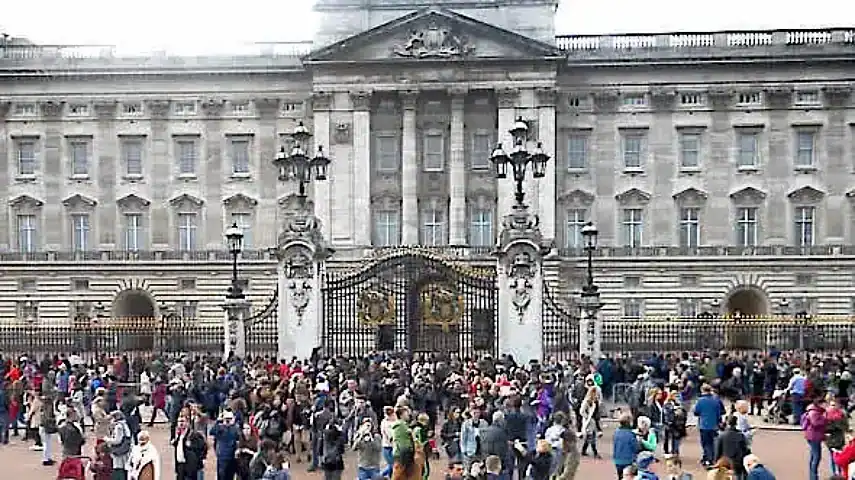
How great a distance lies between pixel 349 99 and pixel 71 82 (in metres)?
13.3

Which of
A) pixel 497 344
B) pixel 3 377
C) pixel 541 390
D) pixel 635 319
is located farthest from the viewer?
pixel 635 319

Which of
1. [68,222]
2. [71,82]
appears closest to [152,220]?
[68,222]

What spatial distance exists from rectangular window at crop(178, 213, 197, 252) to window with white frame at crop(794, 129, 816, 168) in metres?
27.6

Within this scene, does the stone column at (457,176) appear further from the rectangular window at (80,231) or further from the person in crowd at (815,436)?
the person in crowd at (815,436)

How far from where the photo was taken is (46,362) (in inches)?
1225

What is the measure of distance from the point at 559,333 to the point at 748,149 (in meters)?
22.8

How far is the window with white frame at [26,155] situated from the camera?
56594 millimetres

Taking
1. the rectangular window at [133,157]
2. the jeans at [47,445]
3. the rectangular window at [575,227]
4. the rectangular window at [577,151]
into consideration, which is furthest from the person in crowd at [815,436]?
the rectangular window at [133,157]

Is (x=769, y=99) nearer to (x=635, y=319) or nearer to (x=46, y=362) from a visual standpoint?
(x=635, y=319)

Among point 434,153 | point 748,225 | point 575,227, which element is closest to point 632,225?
point 575,227

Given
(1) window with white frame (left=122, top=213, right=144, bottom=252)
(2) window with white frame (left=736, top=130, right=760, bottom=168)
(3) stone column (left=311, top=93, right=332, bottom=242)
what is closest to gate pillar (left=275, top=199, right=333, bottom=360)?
(3) stone column (left=311, top=93, right=332, bottom=242)

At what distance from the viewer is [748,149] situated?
5456 centimetres

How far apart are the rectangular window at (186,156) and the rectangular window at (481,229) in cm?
1323

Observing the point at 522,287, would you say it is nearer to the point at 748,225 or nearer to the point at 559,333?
the point at 559,333
